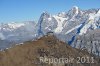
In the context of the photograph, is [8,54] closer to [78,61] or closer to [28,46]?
[28,46]

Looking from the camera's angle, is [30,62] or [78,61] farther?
[78,61]

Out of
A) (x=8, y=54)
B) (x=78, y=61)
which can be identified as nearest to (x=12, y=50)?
(x=8, y=54)

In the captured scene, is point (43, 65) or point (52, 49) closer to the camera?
point (43, 65)

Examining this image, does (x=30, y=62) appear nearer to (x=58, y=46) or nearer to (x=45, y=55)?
(x=45, y=55)

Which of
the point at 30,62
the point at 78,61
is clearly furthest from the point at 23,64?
the point at 78,61

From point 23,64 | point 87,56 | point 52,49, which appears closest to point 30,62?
point 23,64
